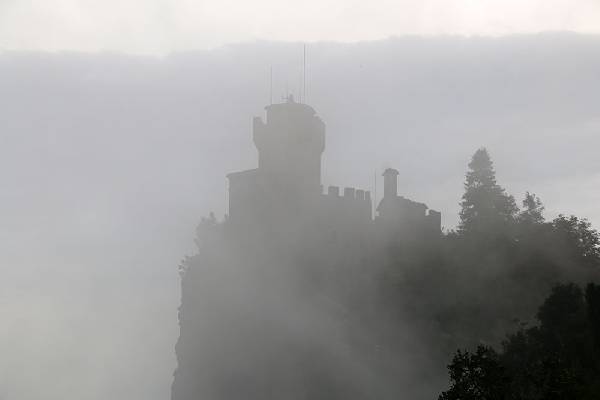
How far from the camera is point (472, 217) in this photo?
240ft

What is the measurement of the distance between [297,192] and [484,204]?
13.8 m

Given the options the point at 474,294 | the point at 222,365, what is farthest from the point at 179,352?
the point at 474,294

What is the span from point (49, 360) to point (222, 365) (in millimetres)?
90889

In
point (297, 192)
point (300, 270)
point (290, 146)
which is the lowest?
point (300, 270)

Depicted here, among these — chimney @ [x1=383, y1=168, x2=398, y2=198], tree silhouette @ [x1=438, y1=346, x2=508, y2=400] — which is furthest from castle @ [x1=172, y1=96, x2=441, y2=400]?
tree silhouette @ [x1=438, y1=346, x2=508, y2=400]

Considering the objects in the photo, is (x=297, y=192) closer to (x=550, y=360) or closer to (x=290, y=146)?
(x=290, y=146)

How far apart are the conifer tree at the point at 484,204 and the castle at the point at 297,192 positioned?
2.36m

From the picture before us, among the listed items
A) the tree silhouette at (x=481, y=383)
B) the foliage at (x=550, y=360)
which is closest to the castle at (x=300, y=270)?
the foliage at (x=550, y=360)

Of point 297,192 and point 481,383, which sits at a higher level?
point 297,192

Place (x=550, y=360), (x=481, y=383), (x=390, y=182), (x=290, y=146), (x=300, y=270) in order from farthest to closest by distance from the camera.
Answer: (x=290, y=146) → (x=300, y=270) → (x=390, y=182) → (x=550, y=360) → (x=481, y=383)

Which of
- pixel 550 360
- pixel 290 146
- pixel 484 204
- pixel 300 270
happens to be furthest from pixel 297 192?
pixel 550 360

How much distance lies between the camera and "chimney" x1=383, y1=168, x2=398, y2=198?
71.9 metres

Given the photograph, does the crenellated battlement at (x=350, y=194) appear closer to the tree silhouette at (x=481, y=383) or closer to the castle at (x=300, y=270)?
the castle at (x=300, y=270)

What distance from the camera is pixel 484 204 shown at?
238 feet
